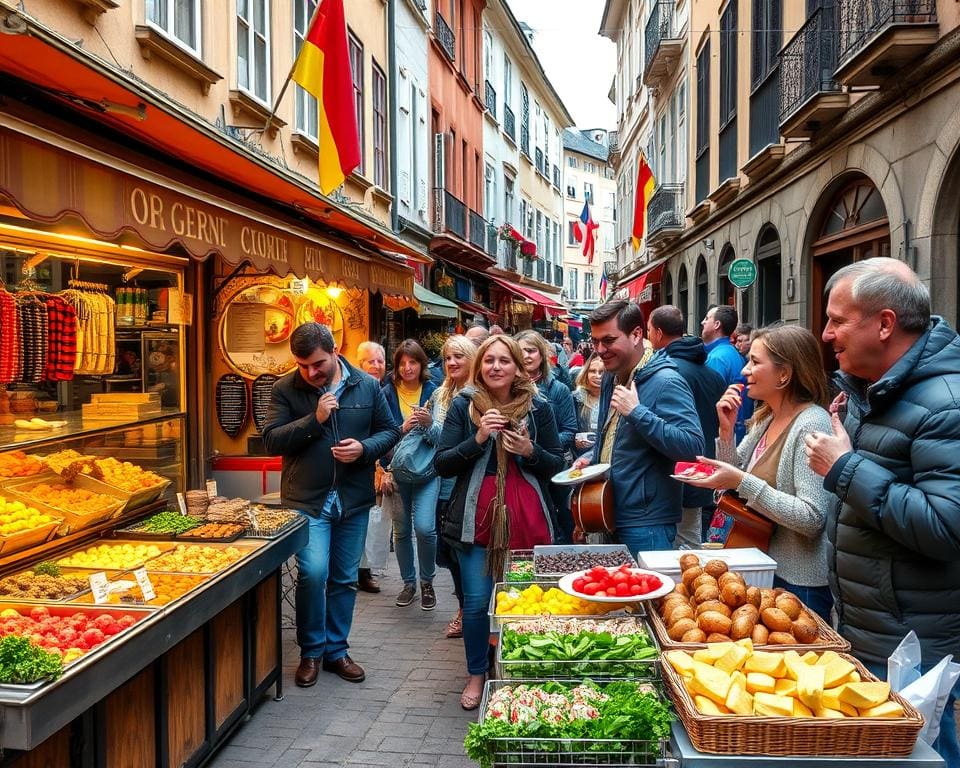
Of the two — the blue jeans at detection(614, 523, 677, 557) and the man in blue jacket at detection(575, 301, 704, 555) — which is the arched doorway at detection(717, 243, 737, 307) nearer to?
the man in blue jacket at detection(575, 301, 704, 555)

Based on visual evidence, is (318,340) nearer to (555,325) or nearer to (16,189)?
(16,189)

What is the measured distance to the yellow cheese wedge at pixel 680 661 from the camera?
109 inches

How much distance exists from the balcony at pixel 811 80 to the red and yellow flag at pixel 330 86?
5.93 m

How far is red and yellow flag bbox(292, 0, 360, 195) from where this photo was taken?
25.3 ft

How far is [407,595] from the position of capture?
23.5ft

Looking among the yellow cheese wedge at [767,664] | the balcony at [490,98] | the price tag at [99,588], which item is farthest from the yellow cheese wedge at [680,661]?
the balcony at [490,98]

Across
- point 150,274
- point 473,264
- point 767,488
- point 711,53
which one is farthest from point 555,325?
point 767,488

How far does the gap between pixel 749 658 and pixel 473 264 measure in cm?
2188

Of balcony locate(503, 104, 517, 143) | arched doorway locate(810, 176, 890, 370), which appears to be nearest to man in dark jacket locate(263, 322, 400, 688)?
arched doorway locate(810, 176, 890, 370)

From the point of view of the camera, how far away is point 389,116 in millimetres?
16328

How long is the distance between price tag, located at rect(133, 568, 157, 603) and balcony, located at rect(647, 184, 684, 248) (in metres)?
21.1

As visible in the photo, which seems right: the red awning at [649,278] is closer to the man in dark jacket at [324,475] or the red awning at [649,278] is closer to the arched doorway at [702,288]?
the arched doorway at [702,288]

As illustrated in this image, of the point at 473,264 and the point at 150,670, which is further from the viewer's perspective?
the point at 473,264

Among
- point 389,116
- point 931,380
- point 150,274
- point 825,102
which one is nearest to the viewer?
point 931,380
